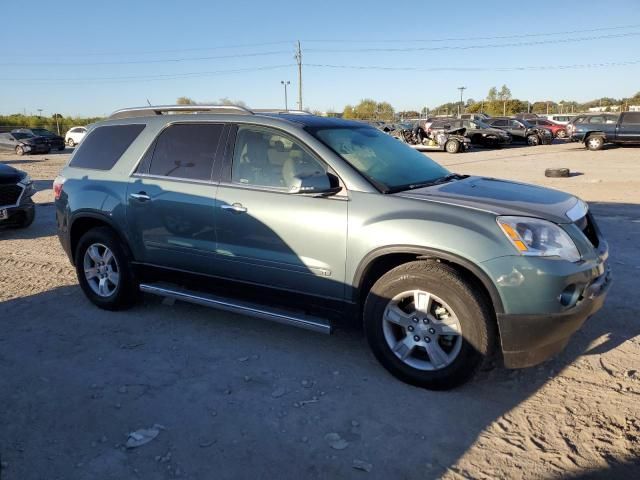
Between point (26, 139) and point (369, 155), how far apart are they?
33064mm

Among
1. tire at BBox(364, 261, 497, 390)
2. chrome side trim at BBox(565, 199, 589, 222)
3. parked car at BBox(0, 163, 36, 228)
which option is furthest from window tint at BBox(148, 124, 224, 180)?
parked car at BBox(0, 163, 36, 228)

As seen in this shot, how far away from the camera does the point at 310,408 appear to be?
3258mm

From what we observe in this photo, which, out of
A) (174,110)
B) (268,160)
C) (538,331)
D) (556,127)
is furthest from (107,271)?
(556,127)

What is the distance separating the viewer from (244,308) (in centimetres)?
407

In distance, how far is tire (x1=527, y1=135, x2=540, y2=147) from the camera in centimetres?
3055

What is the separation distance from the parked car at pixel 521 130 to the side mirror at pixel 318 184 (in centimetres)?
2916

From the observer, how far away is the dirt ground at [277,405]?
107 inches

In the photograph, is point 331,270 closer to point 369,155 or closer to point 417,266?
point 417,266

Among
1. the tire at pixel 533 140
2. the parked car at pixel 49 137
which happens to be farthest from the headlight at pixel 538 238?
the parked car at pixel 49 137

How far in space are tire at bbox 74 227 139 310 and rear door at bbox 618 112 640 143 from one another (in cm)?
2630

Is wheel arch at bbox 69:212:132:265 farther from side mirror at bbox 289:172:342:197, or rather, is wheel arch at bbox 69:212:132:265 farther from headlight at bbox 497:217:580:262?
headlight at bbox 497:217:580:262

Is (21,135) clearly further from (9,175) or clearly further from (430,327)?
(430,327)

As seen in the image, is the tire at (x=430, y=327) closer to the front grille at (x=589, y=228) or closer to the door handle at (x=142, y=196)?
the front grille at (x=589, y=228)

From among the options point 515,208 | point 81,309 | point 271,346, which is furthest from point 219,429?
point 81,309
